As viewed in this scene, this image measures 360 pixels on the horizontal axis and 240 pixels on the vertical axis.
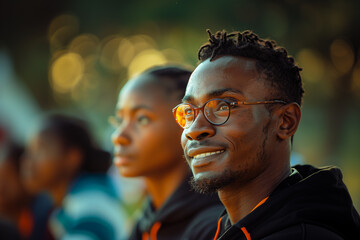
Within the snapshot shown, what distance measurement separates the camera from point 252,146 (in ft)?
7.48

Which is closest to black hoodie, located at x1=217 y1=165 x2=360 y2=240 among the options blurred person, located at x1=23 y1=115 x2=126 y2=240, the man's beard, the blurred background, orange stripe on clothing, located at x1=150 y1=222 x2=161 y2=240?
the man's beard

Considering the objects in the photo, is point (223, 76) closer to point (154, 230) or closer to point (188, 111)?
point (188, 111)

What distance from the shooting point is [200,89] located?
2412 mm

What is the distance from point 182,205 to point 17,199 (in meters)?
3.71

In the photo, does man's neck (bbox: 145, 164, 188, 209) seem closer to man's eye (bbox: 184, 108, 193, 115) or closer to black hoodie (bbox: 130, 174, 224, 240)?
black hoodie (bbox: 130, 174, 224, 240)

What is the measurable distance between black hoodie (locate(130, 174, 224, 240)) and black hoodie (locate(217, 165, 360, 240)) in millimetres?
957

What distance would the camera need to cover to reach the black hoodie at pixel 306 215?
2.06 m

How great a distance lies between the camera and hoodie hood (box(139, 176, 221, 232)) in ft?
11.0

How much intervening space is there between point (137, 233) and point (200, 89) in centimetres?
174

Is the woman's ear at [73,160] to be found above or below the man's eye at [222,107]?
below

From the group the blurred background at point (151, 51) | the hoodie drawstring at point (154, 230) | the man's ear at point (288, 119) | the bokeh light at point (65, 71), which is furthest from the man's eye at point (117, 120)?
the bokeh light at point (65, 71)

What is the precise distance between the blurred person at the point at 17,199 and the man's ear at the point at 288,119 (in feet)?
14.6

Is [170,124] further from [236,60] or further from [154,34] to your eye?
[154,34]

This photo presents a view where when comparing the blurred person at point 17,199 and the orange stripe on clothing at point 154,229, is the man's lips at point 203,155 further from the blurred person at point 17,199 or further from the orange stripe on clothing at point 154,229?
the blurred person at point 17,199
